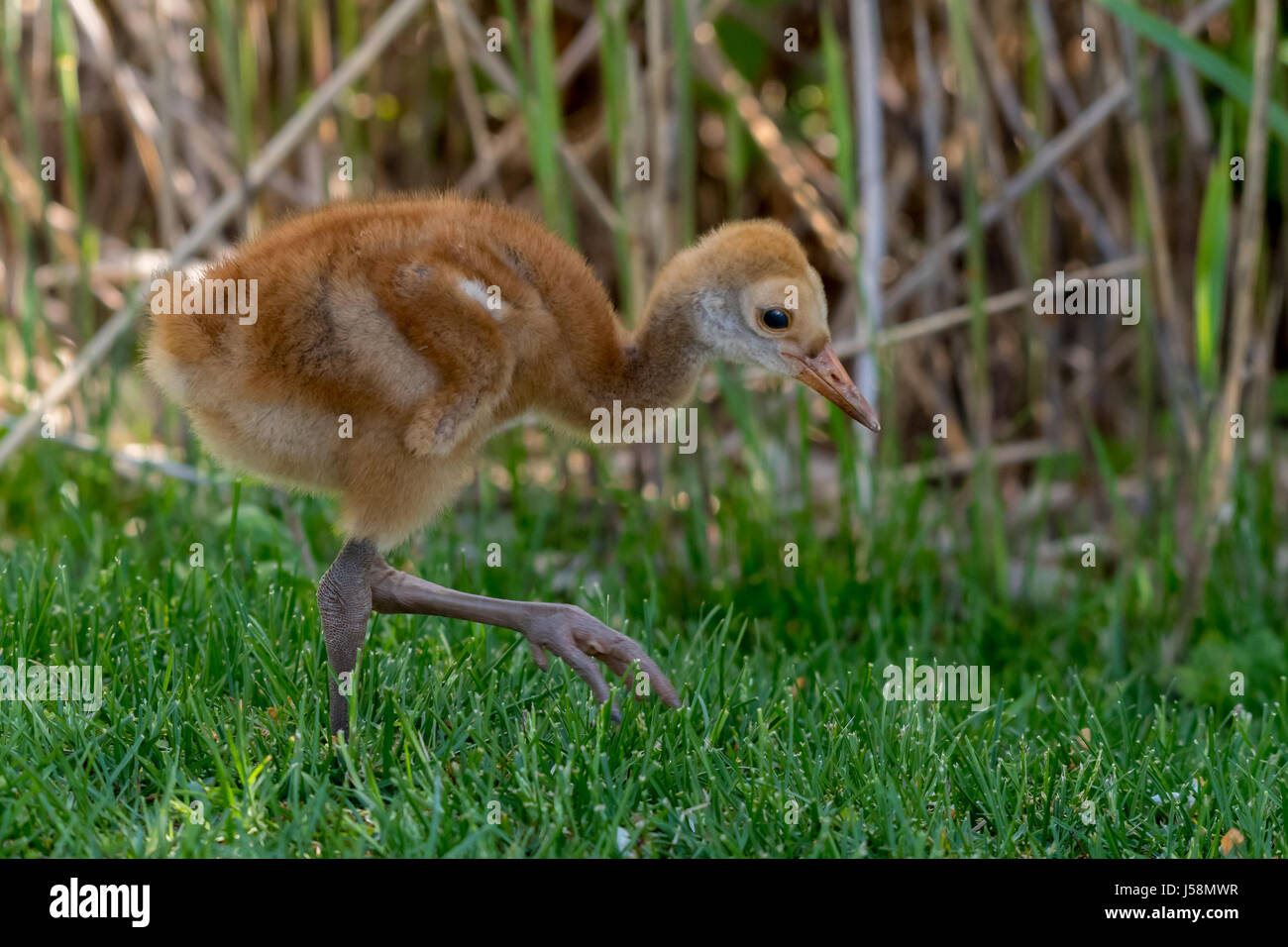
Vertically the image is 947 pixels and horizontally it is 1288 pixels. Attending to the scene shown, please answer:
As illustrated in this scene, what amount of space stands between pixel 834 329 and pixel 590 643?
3.12 meters

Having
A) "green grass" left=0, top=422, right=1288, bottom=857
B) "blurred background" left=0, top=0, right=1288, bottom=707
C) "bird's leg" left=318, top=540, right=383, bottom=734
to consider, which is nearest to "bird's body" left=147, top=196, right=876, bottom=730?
"bird's leg" left=318, top=540, right=383, bottom=734

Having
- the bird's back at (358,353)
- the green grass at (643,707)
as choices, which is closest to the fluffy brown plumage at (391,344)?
the bird's back at (358,353)

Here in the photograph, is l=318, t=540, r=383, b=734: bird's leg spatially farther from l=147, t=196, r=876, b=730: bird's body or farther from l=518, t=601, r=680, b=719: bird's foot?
l=518, t=601, r=680, b=719: bird's foot

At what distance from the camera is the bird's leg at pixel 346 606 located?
2.64 meters

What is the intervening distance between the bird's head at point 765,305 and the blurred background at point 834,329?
0.80 meters

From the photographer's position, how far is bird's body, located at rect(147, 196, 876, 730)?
2.49m

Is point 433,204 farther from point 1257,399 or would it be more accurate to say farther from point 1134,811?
point 1257,399

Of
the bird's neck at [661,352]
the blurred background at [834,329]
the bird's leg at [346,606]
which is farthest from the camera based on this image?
the blurred background at [834,329]

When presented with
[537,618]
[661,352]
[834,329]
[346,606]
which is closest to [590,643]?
[537,618]

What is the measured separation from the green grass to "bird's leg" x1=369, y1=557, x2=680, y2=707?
0.09 m

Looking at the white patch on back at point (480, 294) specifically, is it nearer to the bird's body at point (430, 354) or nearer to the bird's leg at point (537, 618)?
the bird's body at point (430, 354)

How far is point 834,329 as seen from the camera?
18.5 feet

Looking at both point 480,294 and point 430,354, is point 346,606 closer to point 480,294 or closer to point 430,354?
point 430,354
